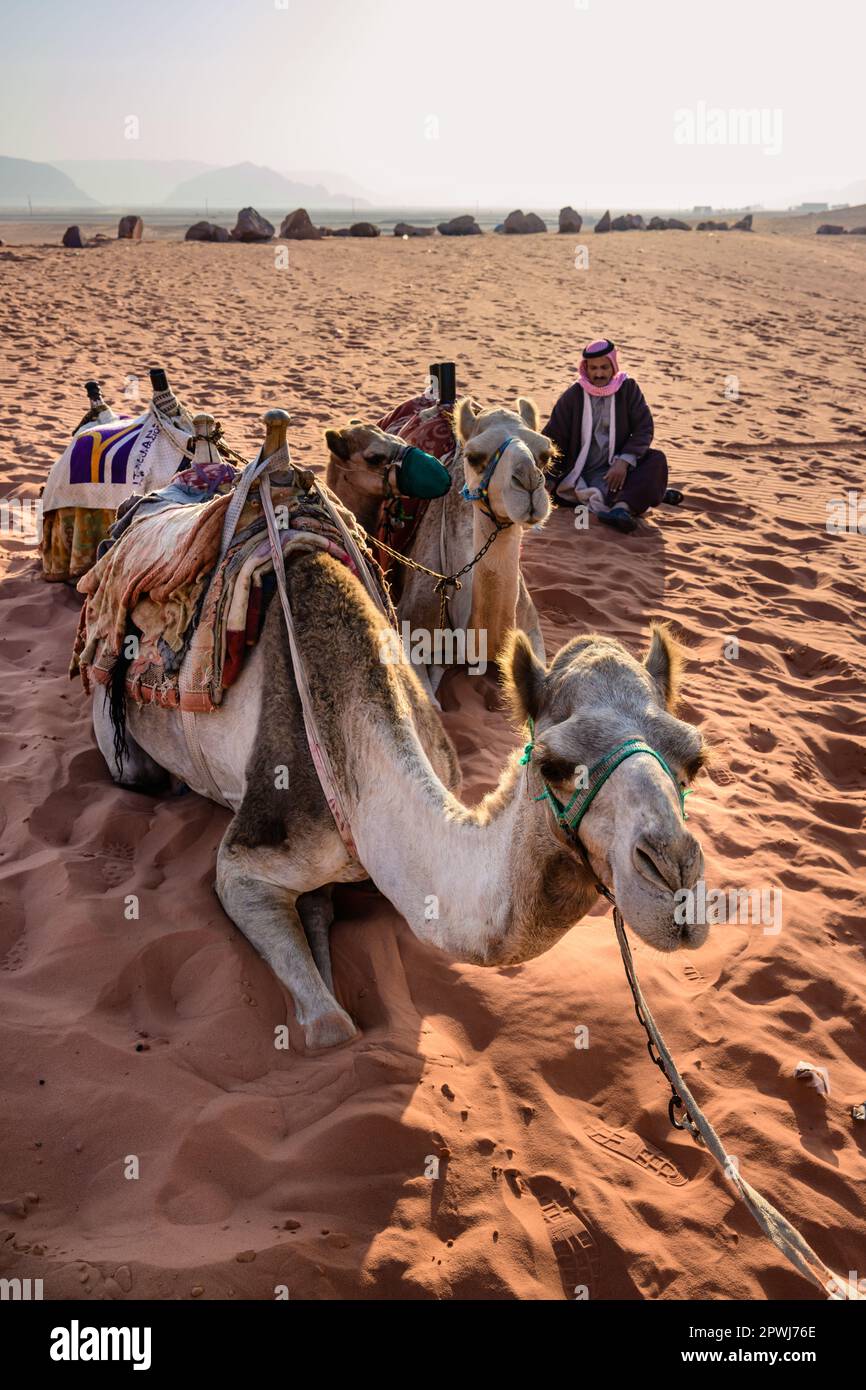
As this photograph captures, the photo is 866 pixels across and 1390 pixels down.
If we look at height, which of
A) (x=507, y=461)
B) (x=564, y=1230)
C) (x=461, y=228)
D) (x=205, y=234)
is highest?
(x=461, y=228)

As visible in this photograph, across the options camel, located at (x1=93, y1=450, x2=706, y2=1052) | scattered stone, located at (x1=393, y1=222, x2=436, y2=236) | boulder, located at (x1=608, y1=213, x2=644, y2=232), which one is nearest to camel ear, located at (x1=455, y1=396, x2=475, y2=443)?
camel, located at (x1=93, y1=450, x2=706, y2=1052)

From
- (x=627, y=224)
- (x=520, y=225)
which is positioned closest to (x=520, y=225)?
(x=520, y=225)

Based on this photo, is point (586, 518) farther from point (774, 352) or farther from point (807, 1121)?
point (774, 352)

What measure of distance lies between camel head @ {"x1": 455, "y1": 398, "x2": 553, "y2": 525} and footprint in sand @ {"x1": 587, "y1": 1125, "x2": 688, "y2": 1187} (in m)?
2.42

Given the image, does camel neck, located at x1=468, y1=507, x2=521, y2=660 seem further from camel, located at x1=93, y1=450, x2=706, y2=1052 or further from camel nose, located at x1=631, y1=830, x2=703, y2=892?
camel nose, located at x1=631, y1=830, x2=703, y2=892

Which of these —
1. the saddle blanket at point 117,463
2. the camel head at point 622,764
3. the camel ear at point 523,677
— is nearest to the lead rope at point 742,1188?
the camel head at point 622,764

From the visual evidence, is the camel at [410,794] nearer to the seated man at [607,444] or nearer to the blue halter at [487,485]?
the blue halter at [487,485]

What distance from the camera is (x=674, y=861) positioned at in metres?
1.74

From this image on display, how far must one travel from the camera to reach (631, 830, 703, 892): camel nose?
1742mm

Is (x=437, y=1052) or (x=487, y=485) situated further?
(x=487, y=485)

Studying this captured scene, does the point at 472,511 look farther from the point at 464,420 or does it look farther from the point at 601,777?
the point at 601,777

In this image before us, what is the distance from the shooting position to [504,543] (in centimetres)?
454

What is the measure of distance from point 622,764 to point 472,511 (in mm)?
3194

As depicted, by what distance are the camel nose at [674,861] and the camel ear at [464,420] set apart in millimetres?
3303
